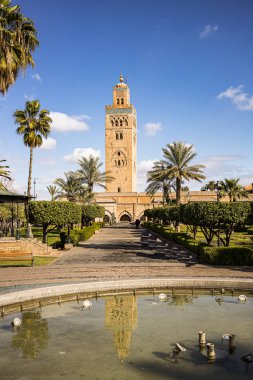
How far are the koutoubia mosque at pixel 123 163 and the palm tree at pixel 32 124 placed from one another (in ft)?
180

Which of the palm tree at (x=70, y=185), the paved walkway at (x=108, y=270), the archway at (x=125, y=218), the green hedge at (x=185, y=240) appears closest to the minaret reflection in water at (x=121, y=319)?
the paved walkway at (x=108, y=270)

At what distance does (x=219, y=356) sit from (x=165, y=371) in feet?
4.62

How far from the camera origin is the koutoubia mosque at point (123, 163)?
90750 mm

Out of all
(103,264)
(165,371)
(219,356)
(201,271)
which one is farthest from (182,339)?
(103,264)

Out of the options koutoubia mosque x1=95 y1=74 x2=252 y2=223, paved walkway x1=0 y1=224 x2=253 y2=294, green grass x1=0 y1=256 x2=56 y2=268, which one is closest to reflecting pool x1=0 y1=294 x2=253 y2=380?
paved walkway x1=0 y1=224 x2=253 y2=294

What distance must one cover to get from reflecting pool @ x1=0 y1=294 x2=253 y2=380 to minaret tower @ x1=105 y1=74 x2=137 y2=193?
83415 millimetres

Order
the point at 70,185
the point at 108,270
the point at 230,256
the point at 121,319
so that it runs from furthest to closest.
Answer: the point at 70,185 → the point at 230,256 → the point at 108,270 → the point at 121,319

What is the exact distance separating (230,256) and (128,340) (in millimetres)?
12161

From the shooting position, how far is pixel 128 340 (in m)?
9.02

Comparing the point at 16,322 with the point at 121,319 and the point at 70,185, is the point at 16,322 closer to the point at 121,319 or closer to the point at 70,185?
the point at 121,319

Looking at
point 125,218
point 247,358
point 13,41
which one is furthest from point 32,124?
point 125,218

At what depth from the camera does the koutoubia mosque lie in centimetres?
9075

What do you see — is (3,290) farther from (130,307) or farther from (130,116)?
(130,116)

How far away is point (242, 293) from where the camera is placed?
13758 millimetres
